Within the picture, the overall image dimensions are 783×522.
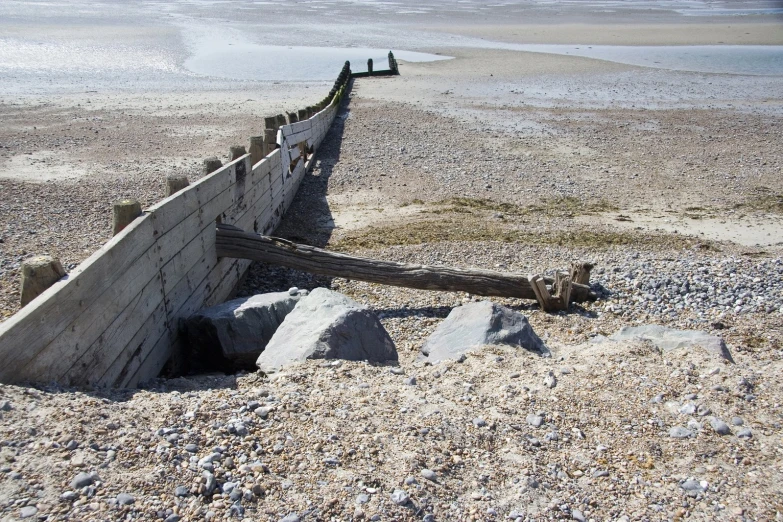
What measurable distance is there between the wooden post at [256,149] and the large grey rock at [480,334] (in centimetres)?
466

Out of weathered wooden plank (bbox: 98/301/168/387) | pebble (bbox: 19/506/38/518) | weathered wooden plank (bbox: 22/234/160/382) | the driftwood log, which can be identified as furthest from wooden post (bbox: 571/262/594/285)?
pebble (bbox: 19/506/38/518)

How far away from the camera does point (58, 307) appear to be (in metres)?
3.91

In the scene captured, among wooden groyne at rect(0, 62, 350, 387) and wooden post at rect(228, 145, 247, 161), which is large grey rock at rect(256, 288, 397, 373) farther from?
wooden post at rect(228, 145, 247, 161)

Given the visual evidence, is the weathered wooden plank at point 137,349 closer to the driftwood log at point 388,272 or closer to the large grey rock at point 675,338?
the driftwood log at point 388,272

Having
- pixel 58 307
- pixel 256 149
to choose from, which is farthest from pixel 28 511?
pixel 256 149

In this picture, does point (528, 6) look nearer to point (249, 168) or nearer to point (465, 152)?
point (465, 152)

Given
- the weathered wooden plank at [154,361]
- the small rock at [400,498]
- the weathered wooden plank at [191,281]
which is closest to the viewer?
the small rock at [400,498]

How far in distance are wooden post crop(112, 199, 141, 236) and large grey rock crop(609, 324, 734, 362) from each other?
4349 millimetres

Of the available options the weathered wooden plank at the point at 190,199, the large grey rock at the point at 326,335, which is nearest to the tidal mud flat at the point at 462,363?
the large grey rock at the point at 326,335

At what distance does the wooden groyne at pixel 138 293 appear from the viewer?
12.4 ft

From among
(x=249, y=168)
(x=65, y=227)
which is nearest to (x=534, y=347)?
(x=249, y=168)

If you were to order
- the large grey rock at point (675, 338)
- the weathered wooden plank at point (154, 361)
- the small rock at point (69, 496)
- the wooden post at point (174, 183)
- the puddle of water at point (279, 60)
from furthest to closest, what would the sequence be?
the puddle of water at point (279, 60) → the wooden post at point (174, 183) → the large grey rock at point (675, 338) → the weathered wooden plank at point (154, 361) → the small rock at point (69, 496)

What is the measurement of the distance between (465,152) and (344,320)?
9.99 m

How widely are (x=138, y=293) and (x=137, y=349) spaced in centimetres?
44
